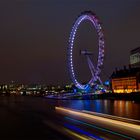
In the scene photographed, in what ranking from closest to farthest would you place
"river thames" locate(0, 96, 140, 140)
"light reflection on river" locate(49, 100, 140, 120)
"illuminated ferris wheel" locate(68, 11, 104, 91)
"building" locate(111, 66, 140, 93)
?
"river thames" locate(0, 96, 140, 140)
"light reflection on river" locate(49, 100, 140, 120)
"illuminated ferris wheel" locate(68, 11, 104, 91)
"building" locate(111, 66, 140, 93)

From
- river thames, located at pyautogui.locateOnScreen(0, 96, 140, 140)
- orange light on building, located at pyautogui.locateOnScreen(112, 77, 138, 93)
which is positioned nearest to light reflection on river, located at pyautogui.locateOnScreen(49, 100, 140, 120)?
river thames, located at pyautogui.locateOnScreen(0, 96, 140, 140)

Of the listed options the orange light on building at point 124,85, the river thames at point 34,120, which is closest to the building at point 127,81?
the orange light on building at point 124,85

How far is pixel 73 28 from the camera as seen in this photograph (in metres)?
119

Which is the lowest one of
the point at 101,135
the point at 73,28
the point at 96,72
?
the point at 101,135

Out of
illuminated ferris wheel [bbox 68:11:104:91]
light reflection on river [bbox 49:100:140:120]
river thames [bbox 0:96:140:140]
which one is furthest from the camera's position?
illuminated ferris wheel [bbox 68:11:104:91]

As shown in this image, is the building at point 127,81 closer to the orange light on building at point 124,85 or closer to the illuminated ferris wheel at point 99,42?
the orange light on building at point 124,85

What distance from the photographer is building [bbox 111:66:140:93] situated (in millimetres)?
172738

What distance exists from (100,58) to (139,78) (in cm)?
5653

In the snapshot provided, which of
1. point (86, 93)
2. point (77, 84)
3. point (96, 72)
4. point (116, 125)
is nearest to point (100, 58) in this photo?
point (96, 72)

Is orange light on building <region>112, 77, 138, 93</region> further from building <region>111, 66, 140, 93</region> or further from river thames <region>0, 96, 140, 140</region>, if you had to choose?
river thames <region>0, 96, 140, 140</region>

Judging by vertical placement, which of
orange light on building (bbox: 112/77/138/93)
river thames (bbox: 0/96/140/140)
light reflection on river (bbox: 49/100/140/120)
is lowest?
light reflection on river (bbox: 49/100/140/120)

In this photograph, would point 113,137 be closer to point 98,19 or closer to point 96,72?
point 98,19

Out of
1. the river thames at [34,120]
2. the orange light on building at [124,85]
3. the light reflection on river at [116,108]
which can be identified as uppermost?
the orange light on building at [124,85]

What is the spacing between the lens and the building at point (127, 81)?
567 ft
